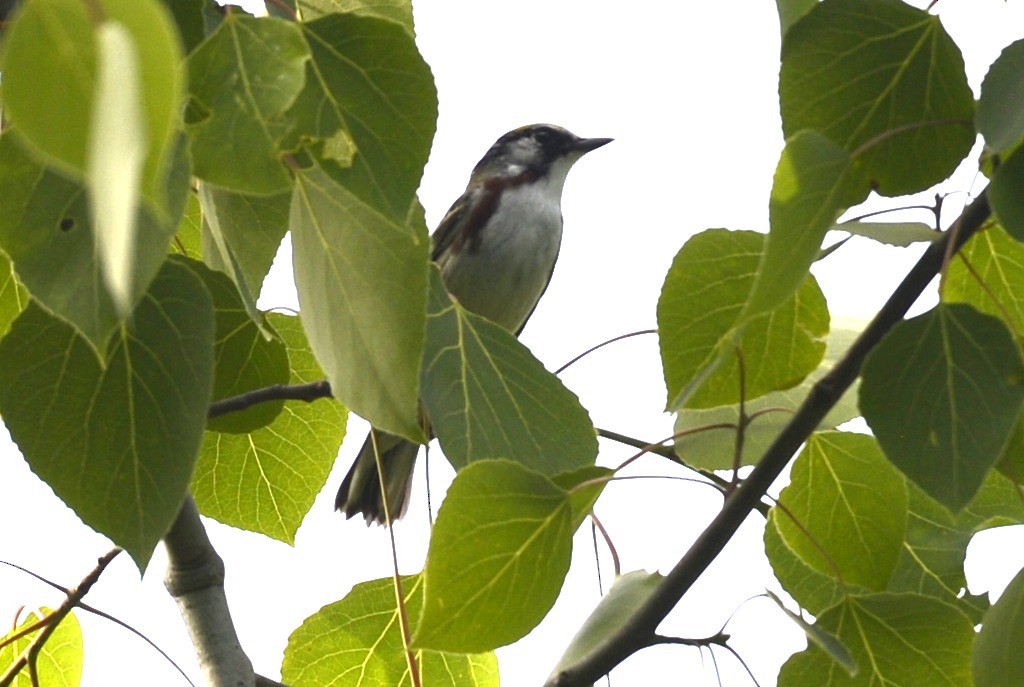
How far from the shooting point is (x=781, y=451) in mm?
1749

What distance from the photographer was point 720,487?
2002 millimetres

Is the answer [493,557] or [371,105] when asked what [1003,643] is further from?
[371,105]

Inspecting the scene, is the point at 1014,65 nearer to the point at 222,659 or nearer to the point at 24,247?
the point at 24,247

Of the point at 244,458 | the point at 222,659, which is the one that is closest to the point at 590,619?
the point at 222,659

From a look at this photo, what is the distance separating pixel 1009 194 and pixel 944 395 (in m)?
0.25

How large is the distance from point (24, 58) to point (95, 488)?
90 cm

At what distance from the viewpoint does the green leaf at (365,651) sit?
2.66m

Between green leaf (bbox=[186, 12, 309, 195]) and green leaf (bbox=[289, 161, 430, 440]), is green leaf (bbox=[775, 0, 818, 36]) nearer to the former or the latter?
green leaf (bbox=[289, 161, 430, 440])

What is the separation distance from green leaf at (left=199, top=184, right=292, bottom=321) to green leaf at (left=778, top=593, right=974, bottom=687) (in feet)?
3.38

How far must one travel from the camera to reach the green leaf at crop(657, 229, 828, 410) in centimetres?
194

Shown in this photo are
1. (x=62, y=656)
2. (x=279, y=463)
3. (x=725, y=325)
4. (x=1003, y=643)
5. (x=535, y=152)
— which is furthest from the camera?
(x=535, y=152)

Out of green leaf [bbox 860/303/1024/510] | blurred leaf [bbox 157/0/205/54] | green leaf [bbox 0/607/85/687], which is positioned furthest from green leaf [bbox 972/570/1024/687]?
green leaf [bbox 0/607/85/687]

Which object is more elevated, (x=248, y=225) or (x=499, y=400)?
(x=248, y=225)

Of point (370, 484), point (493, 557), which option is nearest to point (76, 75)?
point (493, 557)
